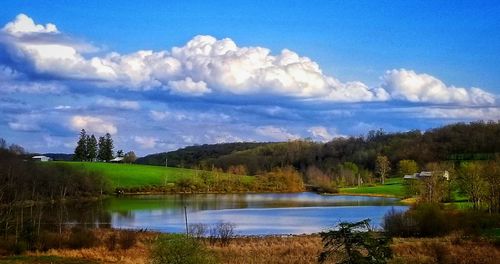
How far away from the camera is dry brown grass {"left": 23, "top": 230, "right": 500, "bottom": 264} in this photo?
3434cm

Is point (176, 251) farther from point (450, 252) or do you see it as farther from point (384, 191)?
point (384, 191)

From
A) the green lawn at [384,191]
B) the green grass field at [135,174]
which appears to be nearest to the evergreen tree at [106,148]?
the green grass field at [135,174]

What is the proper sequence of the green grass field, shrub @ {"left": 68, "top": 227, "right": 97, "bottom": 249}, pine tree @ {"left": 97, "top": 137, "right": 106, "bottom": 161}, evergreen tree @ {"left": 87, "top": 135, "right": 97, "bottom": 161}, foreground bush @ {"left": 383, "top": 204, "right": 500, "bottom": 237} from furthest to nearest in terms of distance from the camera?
pine tree @ {"left": 97, "top": 137, "right": 106, "bottom": 161}, evergreen tree @ {"left": 87, "top": 135, "right": 97, "bottom": 161}, the green grass field, foreground bush @ {"left": 383, "top": 204, "right": 500, "bottom": 237}, shrub @ {"left": 68, "top": 227, "right": 97, "bottom": 249}

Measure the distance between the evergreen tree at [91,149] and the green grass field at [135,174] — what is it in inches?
891

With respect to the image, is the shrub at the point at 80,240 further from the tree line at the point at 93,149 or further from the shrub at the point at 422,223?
the tree line at the point at 93,149

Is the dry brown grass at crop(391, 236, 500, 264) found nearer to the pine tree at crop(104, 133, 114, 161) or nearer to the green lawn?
the green lawn

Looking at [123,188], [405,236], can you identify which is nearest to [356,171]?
[123,188]

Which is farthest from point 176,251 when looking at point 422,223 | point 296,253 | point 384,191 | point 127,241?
point 384,191

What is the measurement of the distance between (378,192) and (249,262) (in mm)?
106416

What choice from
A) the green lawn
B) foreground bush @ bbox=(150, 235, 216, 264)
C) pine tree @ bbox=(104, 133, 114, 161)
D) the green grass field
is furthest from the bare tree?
foreground bush @ bbox=(150, 235, 216, 264)

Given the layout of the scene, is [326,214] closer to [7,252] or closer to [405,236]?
[405,236]

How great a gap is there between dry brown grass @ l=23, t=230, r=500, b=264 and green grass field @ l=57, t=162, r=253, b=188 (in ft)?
330

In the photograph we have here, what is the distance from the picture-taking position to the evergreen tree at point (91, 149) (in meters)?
180

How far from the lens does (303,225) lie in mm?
66625
